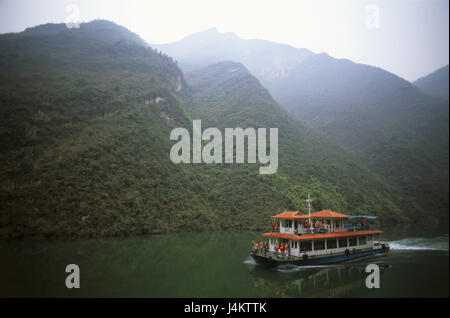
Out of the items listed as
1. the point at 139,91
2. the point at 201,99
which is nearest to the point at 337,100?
the point at 201,99

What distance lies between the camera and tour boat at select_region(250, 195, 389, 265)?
1669 centimetres

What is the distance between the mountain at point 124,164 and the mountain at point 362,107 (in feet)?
17.1

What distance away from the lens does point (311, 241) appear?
17.2 metres

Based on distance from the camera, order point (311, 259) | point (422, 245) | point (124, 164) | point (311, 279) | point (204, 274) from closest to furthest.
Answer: point (311, 279)
point (204, 274)
point (311, 259)
point (422, 245)
point (124, 164)

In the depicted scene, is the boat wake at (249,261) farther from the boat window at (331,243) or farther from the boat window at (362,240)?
the boat window at (362,240)

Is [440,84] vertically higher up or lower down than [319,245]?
higher up

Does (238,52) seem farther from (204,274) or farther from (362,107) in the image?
(204,274)

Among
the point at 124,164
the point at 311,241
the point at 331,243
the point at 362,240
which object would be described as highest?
the point at 124,164

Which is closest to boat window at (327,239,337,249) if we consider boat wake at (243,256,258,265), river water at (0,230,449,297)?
river water at (0,230,449,297)

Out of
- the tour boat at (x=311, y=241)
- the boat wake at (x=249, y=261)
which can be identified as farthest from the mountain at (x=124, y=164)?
the tour boat at (x=311, y=241)

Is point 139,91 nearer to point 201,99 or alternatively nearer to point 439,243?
point 201,99

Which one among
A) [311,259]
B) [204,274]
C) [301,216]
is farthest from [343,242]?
[204,274]

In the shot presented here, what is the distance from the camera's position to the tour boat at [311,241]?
16.7 metres

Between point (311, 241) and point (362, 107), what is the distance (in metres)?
74.9
